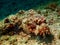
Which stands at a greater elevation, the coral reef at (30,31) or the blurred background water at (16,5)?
the blurred background water at (16,5)

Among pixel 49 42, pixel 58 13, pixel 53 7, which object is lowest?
pixel 49 42

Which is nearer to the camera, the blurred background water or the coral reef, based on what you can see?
the coral reef

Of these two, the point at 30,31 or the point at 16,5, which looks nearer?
the point at 30,31

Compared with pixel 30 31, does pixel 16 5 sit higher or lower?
higher

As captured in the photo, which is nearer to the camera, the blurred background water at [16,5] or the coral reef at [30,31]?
the coral reef at [30,31]

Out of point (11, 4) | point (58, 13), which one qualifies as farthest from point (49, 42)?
point (11, 4)

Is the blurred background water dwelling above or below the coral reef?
above

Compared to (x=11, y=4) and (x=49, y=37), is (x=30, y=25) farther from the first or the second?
(x=11, y=4)

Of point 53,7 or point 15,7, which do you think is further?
point 15,7
